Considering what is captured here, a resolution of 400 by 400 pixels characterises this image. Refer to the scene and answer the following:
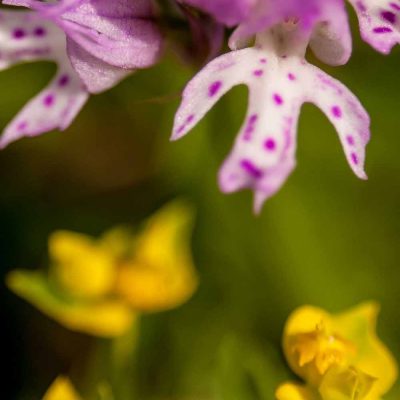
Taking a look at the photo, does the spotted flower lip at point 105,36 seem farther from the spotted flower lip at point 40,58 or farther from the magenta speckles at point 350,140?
the magenta speckles at point 350,140

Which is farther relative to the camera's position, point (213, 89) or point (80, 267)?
point (80, 267)

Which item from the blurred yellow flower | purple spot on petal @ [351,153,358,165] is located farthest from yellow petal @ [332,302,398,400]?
purple spot on petal @ [351,153,358,165]

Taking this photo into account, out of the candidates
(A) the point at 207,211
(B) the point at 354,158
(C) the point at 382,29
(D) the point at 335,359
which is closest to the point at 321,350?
(D) the point at 335,359

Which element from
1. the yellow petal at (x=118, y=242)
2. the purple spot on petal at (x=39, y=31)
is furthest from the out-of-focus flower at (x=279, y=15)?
the yellow petal at (x=118, y=242)

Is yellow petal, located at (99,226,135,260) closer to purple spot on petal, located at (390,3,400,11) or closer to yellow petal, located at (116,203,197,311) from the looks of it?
yellow petal, located at (116,203,197,311)

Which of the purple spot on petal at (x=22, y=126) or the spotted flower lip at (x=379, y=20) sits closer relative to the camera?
the spotted flower lip at (x=379, y=20)

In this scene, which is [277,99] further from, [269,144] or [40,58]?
[40,58]
